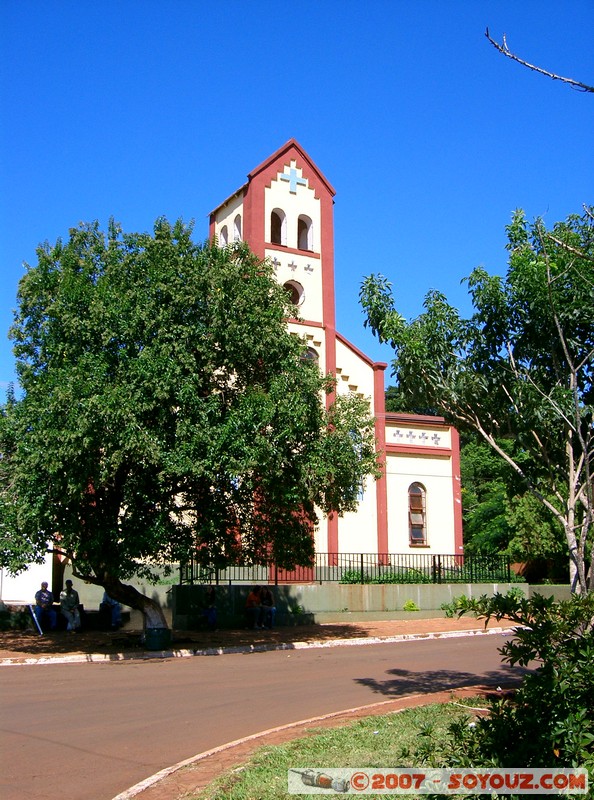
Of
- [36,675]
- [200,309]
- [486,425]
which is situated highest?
[200,309]

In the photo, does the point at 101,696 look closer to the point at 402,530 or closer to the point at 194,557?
the point at 194,557

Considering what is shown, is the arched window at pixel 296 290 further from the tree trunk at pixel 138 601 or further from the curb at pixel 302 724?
the curb at pixel 302 724

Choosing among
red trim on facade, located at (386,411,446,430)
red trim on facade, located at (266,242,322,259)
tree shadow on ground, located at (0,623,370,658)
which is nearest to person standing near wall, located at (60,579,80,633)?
tree shadow on ground, located at (0,623,370,658)

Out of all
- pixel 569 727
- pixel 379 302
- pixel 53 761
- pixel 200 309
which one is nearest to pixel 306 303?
pixel 200 309

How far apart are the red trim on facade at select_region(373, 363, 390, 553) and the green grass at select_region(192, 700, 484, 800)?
19.5 meters

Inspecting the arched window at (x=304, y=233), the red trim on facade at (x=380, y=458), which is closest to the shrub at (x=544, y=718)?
the red trim on facade at (x=380, y=458)

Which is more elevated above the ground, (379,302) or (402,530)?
(379,302)

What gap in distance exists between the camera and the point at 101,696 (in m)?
12.0

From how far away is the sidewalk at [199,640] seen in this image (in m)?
17.3

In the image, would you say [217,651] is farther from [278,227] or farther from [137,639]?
[278,227]

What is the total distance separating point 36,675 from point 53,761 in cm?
702

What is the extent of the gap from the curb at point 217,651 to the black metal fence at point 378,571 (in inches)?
171

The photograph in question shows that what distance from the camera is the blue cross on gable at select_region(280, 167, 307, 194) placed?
28.8 meters

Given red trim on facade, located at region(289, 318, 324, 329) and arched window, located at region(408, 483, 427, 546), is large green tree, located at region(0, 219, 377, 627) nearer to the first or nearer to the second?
red trim on facade, located at region(289, 318, 324, 329)
